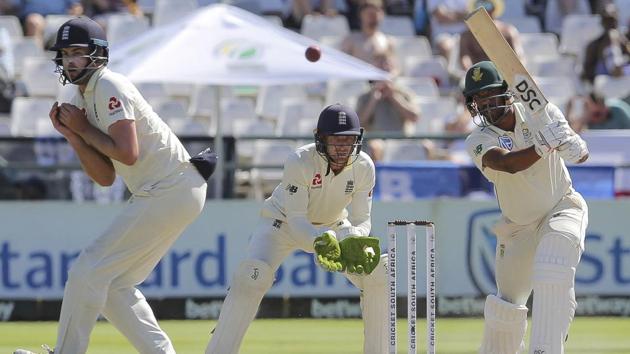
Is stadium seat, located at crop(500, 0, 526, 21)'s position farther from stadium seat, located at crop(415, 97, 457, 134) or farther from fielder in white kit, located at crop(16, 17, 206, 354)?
fielder in white kit, located at crop(16, 17, 206, 354)

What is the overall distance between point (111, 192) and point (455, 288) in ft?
9.84

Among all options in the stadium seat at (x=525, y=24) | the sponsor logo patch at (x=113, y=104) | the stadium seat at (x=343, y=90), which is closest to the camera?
the sponsor logo patch at (x=113, y=104)

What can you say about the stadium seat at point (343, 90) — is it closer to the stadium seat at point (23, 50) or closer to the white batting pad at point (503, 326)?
the stadium seat at point (23, 50)

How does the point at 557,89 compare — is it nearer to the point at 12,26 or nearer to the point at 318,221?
the point at 12,26

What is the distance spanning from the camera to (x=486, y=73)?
22.8 feet

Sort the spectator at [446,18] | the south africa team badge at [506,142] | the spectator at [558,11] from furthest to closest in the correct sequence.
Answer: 1. the spectator at [558,11]
2. the spectator at [446,18]
3. the south africa team badge at [506,142]

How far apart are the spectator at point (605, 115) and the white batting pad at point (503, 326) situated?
20.7 ft

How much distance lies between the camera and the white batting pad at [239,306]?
277 inches

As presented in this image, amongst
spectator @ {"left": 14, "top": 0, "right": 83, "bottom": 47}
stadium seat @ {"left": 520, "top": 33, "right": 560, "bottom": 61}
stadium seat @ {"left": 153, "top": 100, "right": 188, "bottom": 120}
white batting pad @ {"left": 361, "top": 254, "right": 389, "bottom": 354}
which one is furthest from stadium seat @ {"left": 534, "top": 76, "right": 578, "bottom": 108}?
white batting pad @ {"left": 361, "top": 254, "right": 389, "bottom": 354}

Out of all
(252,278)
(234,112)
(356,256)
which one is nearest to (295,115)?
(234,112)

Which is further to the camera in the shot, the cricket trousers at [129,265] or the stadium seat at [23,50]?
the stadium seat at [23,50]

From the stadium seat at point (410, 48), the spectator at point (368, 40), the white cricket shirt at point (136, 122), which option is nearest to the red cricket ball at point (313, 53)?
the spectator at point (368, 40)

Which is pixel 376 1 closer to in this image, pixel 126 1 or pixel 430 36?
pixel 430 36

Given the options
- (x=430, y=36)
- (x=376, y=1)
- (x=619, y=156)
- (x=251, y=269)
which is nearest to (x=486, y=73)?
(x=251, y=269)
